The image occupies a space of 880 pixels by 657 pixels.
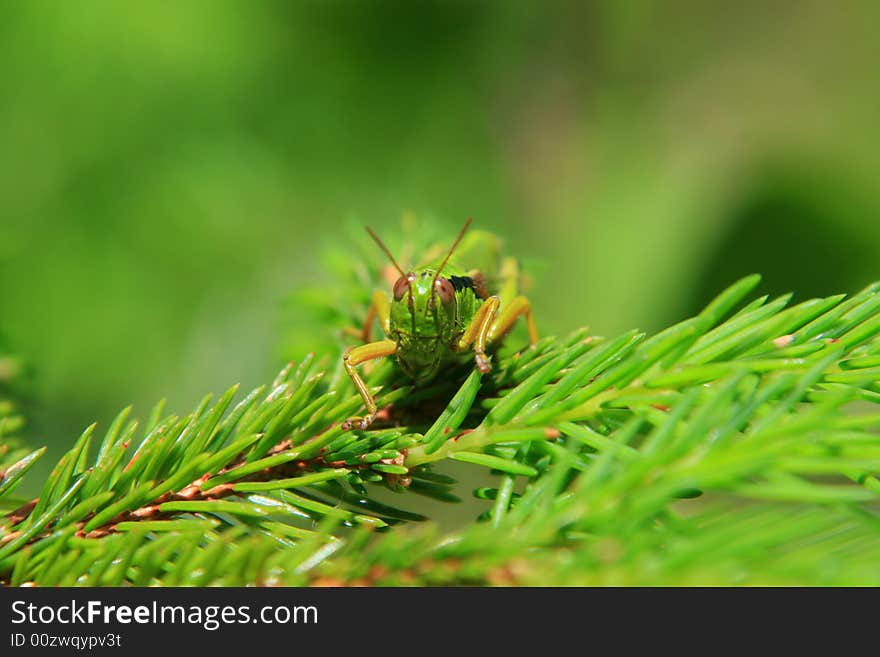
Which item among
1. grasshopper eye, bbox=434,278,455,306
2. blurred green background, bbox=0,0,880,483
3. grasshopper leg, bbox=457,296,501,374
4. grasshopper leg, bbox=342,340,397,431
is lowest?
grasshopper leg, bbox=342,340,397,431

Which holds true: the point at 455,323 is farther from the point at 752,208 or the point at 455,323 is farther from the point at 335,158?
the point at 752,208

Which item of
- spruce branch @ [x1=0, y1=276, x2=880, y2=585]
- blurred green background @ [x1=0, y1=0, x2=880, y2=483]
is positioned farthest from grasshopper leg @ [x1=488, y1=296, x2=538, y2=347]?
blurred green background @ [x1=0, y1=0, x2=880, y2=483]

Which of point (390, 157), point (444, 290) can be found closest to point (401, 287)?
point (444, 290)

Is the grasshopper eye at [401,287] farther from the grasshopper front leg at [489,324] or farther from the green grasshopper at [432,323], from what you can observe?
the grasshopper front leg at [489,324]

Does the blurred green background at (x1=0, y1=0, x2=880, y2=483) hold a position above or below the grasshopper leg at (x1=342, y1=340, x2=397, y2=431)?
above

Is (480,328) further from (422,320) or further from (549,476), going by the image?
(549,476)

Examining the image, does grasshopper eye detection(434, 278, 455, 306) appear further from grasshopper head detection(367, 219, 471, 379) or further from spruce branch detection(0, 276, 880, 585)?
spruce branch detection(0, 276, 880, 585)
